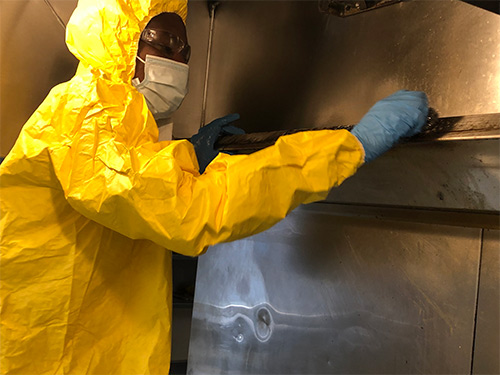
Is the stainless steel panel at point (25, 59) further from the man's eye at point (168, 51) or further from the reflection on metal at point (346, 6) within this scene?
the reflection on metal at point (346, 6)

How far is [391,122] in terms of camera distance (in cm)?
84

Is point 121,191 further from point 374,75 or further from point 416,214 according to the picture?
point 374,75

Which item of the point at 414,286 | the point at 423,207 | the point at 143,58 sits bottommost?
the point at 414,286

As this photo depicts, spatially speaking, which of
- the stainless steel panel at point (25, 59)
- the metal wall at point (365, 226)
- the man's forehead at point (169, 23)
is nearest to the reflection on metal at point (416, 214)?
the metal wall at point (365, 226)

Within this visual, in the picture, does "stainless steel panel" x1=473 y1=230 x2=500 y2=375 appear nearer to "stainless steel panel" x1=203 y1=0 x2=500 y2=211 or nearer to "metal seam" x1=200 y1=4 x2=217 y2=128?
"stainless steel panel" x1=203 y1=0 x2=500 y2=211

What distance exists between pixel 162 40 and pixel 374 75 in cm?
61

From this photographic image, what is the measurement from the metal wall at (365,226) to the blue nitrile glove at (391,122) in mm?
63

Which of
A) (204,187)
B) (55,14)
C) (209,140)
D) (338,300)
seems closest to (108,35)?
(209,140)

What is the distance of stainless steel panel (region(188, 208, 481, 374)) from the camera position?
1.04 metres

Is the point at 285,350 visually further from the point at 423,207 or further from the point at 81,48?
the point at 81,48

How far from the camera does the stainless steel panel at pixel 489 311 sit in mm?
949

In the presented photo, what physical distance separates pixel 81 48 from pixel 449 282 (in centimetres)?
104

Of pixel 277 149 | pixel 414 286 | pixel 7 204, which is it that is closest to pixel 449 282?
pixel 414 286

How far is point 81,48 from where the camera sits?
1.08 m
